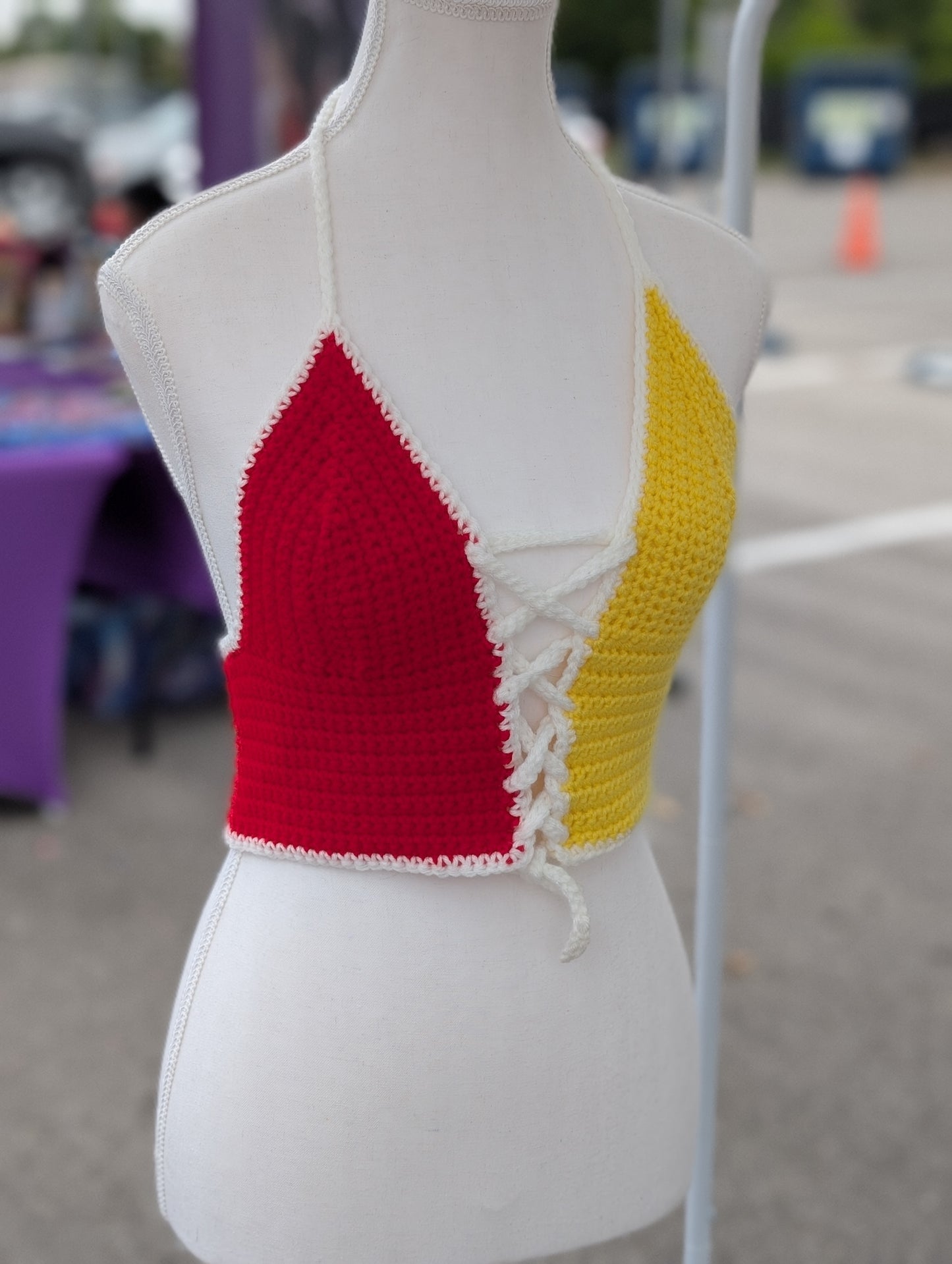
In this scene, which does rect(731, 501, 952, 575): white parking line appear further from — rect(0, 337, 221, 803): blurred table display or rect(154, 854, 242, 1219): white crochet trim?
rect(154, 854, 242, 1219): white crochet trim

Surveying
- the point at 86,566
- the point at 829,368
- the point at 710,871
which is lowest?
the point at 829,368

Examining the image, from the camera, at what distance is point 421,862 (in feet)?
3.29

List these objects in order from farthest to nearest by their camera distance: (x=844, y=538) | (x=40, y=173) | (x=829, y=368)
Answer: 1. (x=40, y=173)
2. (x=829, y=368)
3. (x=844, y=538)

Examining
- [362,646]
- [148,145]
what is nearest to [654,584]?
[362,646]

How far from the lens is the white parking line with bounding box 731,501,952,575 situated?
4.91m

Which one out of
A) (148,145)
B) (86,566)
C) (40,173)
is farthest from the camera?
(148,145)

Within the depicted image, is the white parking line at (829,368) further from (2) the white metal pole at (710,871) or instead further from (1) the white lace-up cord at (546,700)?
(1) the white lace-up cord at (546,700)

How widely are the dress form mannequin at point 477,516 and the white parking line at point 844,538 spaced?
377 cm

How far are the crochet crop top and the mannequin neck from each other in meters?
0.05

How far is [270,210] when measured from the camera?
3.32ft

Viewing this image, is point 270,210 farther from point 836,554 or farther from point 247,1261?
point 836,554

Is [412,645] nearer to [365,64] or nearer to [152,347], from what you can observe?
[152,347]

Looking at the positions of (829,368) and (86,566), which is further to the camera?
(829,368)

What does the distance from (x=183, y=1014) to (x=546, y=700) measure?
14.6 inches
